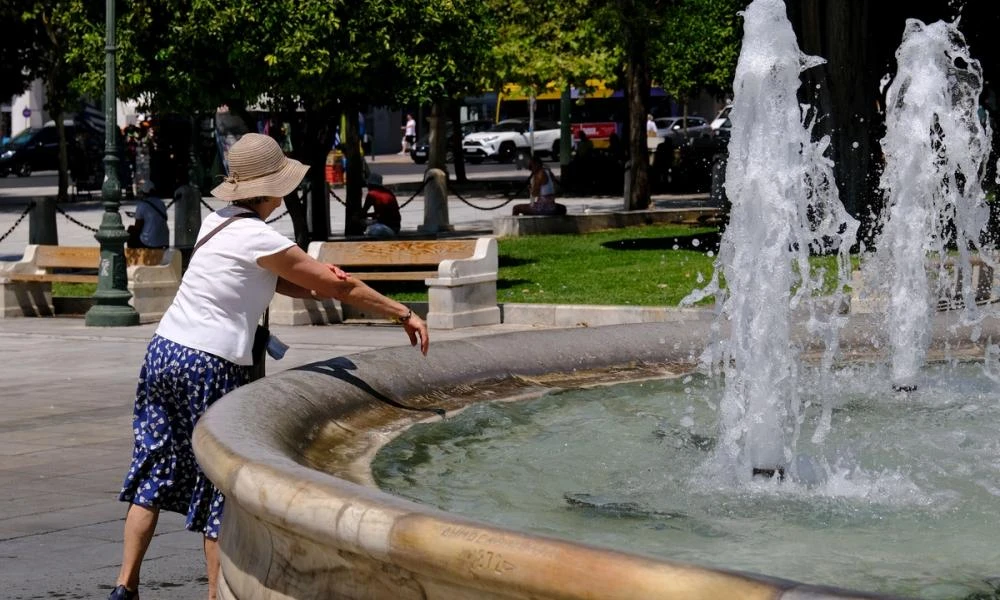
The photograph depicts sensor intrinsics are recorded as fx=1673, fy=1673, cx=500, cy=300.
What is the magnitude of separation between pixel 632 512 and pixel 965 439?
2.26m

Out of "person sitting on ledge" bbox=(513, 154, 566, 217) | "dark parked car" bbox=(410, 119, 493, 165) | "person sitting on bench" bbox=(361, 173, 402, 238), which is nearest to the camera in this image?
"person sitting on bench" bbox=(361, 173, 402, 238)

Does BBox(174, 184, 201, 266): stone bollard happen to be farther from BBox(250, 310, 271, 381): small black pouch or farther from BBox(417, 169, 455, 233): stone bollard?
BBox(250, 310, 271, 381): small black pouch

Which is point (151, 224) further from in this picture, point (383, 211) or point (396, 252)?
point (383, 211)

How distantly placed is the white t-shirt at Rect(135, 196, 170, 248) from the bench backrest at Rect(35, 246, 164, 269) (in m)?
0.12

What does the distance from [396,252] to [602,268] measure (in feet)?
14.3

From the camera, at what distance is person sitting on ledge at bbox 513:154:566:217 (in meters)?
26.2

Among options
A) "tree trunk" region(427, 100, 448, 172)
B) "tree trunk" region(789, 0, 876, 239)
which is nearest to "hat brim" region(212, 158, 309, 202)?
"tree trunk" region(789, 0, 876, 239)

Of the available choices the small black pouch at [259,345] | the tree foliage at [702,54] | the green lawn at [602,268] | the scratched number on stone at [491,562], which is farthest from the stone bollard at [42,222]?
the tree foliage at [702,54]

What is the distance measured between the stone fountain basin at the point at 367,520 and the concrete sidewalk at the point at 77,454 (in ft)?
1.72

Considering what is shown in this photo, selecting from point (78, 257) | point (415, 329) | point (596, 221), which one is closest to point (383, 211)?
point (596, 221)

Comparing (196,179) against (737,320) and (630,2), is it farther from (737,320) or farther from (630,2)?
(737,320)

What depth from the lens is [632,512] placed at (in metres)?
5.59

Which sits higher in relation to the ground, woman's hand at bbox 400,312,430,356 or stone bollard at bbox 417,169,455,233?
woman's hand at bbox 400,312,430,356

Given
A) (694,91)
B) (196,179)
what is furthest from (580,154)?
(196,179)
